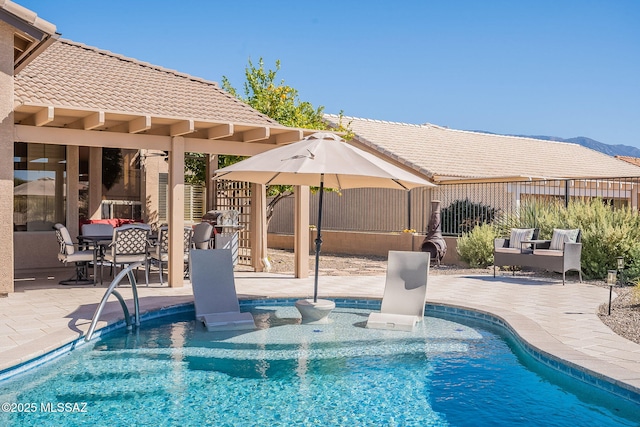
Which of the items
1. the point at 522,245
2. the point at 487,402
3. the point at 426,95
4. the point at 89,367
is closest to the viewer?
the point at 487,402

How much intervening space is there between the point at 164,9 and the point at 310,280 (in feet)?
44.5

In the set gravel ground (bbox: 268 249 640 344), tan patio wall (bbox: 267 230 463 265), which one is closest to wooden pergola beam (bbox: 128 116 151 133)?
gravel ground (bbox: 268 249 640 344)

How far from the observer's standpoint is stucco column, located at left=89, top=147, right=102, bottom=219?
622 inches

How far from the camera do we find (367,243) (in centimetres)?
2081

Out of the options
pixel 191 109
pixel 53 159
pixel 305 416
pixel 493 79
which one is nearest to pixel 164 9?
pixel 53 159

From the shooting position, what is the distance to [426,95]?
58.8 metres

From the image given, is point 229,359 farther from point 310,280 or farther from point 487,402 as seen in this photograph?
point 310,280

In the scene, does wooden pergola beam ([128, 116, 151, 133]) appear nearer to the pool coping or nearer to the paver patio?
the paver patio

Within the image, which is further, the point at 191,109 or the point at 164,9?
the point at 164,9

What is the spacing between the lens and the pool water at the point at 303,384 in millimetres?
5273

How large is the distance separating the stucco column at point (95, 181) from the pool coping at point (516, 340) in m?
7.20

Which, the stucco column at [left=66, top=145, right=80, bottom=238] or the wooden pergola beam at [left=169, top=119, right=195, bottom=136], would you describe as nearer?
the wooden pergola beam at [left=169, top=119, right=195, bottom=136]

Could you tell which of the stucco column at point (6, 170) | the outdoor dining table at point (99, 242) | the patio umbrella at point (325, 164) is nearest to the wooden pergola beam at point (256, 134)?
the patio umbrella at point (325, 164)

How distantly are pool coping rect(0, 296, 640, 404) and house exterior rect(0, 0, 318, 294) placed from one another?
2541mm
